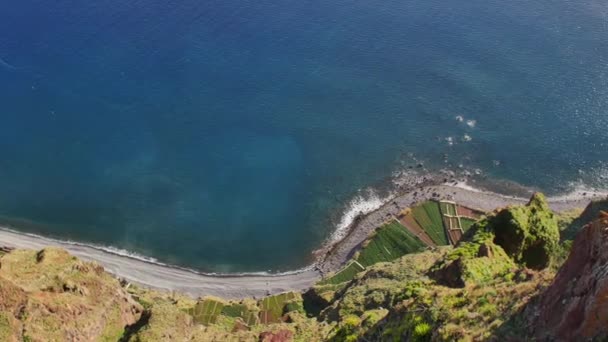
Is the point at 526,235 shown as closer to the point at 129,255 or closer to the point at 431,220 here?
the point at 431,220

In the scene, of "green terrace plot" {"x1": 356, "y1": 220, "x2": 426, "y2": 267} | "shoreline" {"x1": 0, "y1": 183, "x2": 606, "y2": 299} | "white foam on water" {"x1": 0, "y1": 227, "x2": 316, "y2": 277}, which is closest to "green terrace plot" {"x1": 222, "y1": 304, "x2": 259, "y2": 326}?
"shoreline" {"x1": 0, "y1": 183, "x2": 606, "y2": 299}

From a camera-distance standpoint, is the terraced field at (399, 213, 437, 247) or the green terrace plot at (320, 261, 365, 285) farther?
the terraced field at (399, 213, 437, 247)

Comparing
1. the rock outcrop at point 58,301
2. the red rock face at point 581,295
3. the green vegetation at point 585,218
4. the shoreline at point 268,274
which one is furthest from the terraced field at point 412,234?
the red rock face at point 581,295

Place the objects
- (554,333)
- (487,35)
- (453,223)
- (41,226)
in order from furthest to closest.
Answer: (487,35), (41,226), (453,223), (554,333)

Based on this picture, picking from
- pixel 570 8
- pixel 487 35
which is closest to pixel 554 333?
pixel 487 35

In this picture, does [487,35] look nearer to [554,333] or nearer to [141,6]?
[141,6]

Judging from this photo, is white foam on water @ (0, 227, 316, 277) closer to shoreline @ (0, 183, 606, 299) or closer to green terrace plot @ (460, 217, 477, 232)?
shoreline @ (0, 183, 606, 299)

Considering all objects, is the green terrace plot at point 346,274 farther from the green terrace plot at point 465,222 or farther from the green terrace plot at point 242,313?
the green terrace plot at point 465,222
